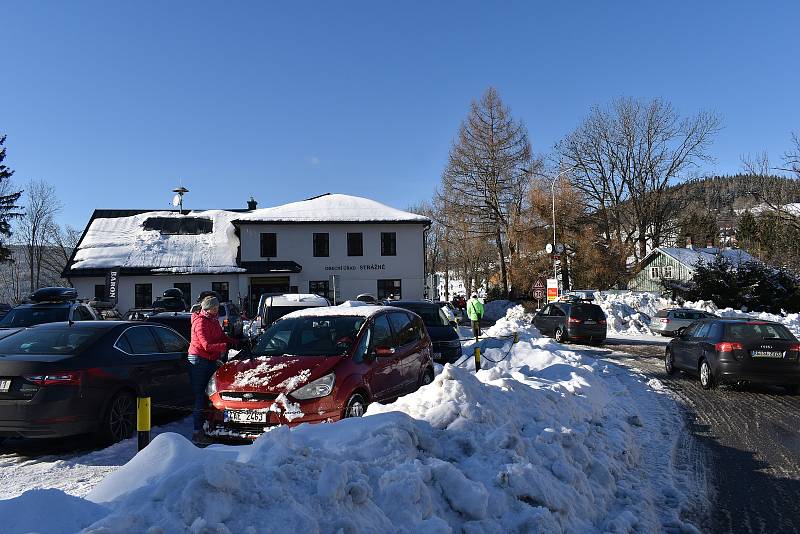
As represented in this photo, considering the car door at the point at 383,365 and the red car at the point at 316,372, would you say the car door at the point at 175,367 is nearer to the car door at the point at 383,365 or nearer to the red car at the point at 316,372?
the red car at the point at 316,372

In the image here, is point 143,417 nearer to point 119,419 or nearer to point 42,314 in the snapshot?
point 119,419

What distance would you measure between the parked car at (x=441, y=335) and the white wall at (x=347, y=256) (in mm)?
23637

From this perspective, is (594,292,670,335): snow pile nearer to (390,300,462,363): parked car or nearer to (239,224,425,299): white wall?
(239,224,425,299): white wall

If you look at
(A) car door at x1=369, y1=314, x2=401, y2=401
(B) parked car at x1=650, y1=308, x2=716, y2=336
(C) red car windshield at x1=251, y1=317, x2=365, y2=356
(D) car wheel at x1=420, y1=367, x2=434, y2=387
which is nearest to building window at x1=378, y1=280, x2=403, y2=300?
(B) parked car at x1=650, y1=308, x2=716, y2=336

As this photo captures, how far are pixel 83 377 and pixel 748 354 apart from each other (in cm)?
1153

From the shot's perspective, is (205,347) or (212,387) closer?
(212,387)

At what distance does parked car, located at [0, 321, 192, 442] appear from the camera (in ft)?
20.3

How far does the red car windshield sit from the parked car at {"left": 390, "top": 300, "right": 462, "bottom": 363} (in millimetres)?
5369

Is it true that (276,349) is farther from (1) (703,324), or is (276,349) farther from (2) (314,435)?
(1) (703,324)

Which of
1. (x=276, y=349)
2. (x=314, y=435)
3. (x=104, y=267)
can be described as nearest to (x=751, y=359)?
(x=276, y=349)

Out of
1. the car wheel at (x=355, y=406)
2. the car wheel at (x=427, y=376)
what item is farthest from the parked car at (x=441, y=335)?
the car wheel at (x=355, y=406)

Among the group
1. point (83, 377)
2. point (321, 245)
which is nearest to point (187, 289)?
point (321, 245)

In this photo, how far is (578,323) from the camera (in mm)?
22234

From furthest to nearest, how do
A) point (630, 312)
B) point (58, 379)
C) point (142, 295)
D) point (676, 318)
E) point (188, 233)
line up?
point (188, 233)
point (142, 295)
point (630, 312)
point (676, 318)
point (58, 379)
